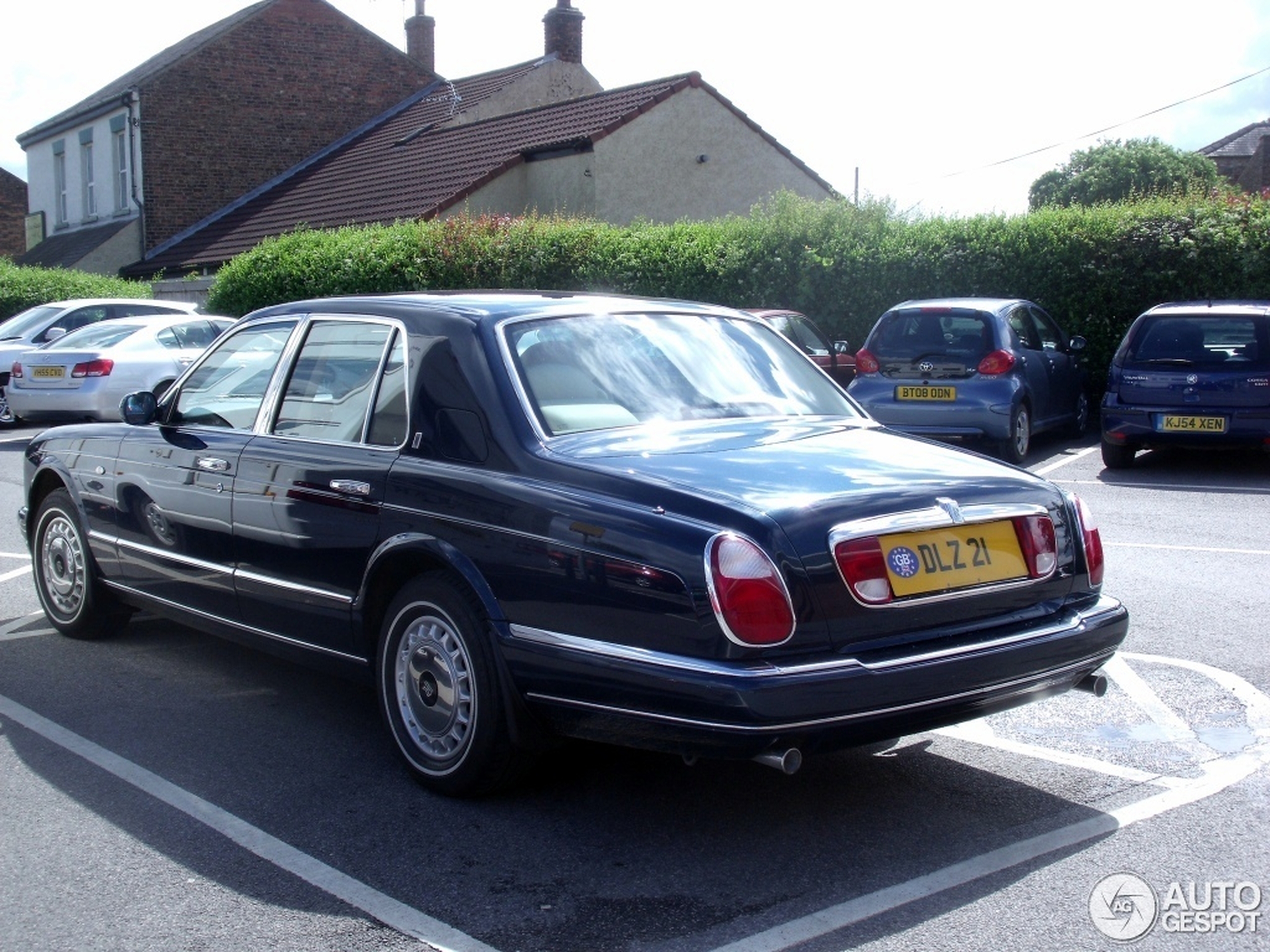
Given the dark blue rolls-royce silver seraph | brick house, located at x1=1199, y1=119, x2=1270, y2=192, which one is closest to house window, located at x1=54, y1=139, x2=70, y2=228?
the dark blue rolls-royce silver seraph

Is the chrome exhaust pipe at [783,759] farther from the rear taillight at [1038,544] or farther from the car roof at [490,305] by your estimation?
the car roof at [490,305]

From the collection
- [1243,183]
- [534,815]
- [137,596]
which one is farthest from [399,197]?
[1243,183]

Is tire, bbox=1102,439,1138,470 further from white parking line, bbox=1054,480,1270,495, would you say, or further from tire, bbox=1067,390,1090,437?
tire, bbox=1067,390,1090,437

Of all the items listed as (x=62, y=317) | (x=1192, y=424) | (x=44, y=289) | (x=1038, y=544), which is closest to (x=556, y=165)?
(x=62, y=317)

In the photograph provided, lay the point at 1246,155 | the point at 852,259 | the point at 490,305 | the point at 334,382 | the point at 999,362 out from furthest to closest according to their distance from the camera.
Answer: the point at 1246,155 → the point at 852,259 → the point at 999,362 → the point at 334,382 → the point at 490,305

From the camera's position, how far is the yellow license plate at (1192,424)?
12203mm

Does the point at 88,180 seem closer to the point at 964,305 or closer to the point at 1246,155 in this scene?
the point at 964,305

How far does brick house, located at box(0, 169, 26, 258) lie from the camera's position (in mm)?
50031

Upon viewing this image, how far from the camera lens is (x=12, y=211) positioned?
50.4 m

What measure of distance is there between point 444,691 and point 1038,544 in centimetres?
197

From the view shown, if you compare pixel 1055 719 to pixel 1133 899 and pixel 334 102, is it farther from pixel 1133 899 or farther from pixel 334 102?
pixel 334 102

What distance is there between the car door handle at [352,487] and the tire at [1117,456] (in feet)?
32.0

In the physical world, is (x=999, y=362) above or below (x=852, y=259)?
below

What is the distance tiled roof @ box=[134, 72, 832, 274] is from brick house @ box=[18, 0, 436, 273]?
584 mm
